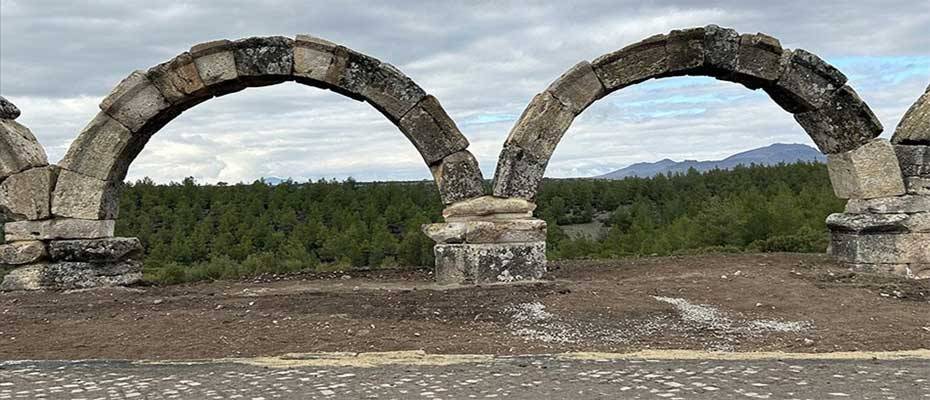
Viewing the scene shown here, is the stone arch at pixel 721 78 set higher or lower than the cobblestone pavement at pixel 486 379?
higher

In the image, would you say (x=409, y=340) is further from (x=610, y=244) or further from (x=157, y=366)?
(x=610, y=244)

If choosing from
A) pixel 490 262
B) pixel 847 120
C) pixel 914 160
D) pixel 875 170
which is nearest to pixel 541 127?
pixel 490 262

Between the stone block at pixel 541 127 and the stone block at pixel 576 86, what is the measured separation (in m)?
0.06

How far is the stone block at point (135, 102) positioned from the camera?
9242mm

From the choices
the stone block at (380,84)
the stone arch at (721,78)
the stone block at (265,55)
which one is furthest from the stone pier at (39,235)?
the stone arch at (721,78)

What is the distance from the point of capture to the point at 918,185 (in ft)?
31.7

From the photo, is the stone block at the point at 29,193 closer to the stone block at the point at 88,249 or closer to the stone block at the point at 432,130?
the stone block at the point at 88,249

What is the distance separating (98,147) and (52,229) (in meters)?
0.98

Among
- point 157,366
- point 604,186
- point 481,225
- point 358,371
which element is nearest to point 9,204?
point 157,366

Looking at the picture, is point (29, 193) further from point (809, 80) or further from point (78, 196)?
point (809, 80)

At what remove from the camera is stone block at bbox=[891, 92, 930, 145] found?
968cm

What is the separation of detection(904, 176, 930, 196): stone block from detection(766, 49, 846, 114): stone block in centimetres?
129

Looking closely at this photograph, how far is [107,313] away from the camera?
25.9ft

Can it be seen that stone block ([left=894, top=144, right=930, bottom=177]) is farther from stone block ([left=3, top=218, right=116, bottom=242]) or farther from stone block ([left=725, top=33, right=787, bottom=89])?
stone block ([left=3, top=218, right=116, bottom=242])
